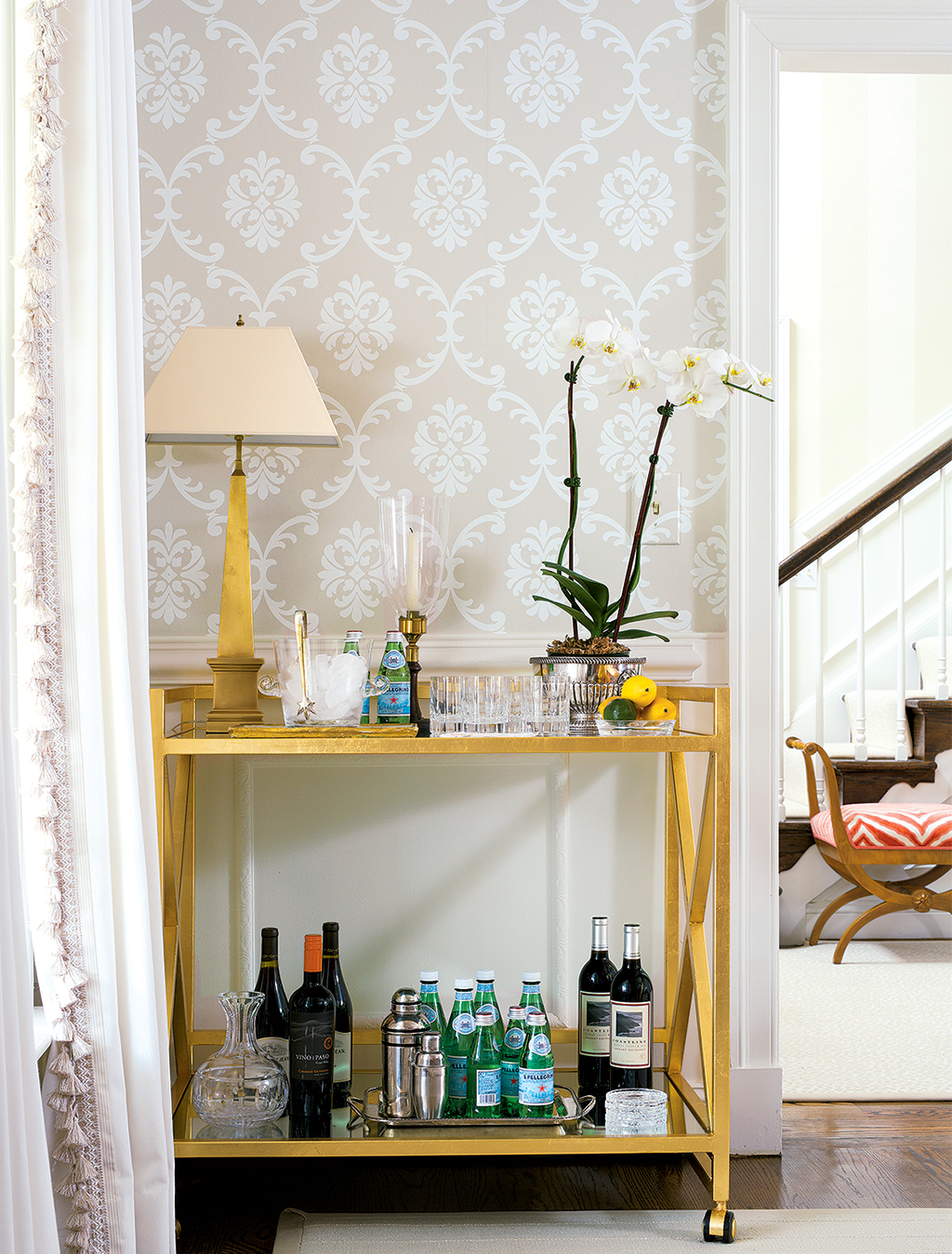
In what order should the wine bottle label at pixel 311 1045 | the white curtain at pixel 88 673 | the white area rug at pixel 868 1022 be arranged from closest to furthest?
the white curtain at pixel 88 673
the wine bottle label at pixel 311 1045
the white area rug at pixel 868 1022

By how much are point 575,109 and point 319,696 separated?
1.28 m

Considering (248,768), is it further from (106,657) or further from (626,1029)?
(626,1029)

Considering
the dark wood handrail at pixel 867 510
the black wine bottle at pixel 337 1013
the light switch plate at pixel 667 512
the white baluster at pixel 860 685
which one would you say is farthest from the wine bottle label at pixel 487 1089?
the dark wood handrail at pixel 867 510

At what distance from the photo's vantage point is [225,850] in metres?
1.96

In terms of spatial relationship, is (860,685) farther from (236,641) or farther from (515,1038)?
(236,641)

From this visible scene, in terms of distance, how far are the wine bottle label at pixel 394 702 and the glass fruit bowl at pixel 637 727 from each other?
324 millimetres

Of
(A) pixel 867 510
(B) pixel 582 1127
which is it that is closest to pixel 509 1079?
(B) pixel 582 1127

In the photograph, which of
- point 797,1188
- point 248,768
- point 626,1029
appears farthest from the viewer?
point 248,768

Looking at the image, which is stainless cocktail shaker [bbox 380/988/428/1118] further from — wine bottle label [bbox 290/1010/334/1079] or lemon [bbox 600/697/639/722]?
lemon [bbox 600/697/639/722]

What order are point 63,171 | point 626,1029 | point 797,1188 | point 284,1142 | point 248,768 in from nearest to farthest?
1. point 63,171
2. point 284,1142
3. point 626,1029
4. point 797,1188
5. point 248,768

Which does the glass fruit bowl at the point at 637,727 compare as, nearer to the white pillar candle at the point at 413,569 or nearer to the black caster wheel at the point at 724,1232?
the white pillar candle at the point at 413,569

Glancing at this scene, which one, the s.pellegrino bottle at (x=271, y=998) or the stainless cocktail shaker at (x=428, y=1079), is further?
the s.pellegrino bottle at (x=271, y=998)

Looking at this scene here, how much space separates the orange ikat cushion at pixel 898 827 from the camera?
3.08 metres

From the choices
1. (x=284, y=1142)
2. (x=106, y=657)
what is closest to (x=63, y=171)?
(x=106, y=657)
